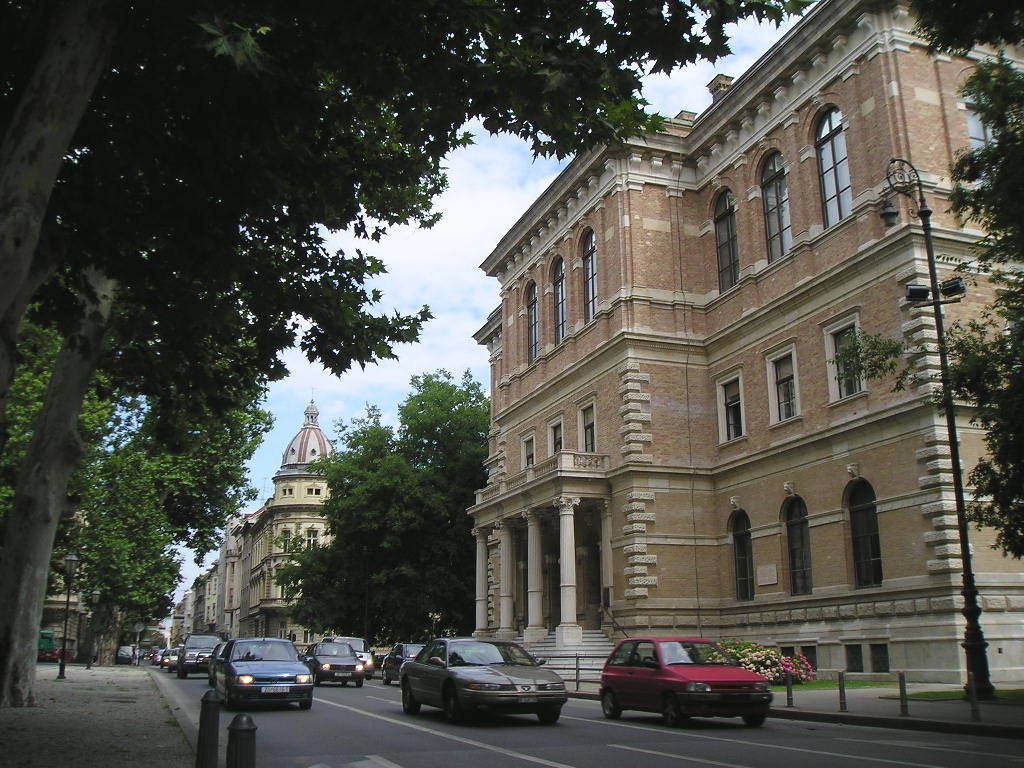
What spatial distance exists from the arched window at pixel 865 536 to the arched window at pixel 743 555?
17.3 feet

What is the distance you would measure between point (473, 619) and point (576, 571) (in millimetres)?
14252

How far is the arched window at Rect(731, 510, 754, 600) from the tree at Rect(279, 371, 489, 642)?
19273 millimetres

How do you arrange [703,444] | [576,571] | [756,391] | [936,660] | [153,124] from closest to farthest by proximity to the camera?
[153,124], [936,660], [756,391], [703,444], [576,571]

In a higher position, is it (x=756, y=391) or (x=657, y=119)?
(x=756, y=391)

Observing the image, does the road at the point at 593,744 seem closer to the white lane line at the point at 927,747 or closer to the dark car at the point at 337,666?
the white lane line at the point at 927,747

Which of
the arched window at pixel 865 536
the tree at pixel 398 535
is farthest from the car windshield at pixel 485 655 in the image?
the tree at pixel 398 535

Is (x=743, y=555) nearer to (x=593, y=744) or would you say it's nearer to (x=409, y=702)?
(x=409, y=702)

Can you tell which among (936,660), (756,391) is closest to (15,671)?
(936,660)

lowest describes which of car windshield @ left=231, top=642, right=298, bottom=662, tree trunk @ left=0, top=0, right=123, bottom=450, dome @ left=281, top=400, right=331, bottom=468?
car windshield @ left=231, top=642, right=298, bottom=662

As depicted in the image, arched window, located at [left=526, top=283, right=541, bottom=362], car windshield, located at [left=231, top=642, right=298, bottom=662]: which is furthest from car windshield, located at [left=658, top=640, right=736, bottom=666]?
arched window, located at [left=526, top=283, right=541, bottom=362]

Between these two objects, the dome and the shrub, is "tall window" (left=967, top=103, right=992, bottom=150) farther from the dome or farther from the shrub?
the dome

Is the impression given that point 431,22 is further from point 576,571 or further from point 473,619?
point 473,619

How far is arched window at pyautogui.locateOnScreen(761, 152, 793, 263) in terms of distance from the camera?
31703 mm

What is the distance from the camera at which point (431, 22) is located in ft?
31.2
